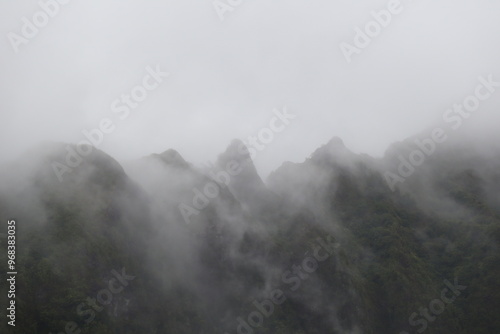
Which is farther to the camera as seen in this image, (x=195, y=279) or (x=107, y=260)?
(x=195, y=279)

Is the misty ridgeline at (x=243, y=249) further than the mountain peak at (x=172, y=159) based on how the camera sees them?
No

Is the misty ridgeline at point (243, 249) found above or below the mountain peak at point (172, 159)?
below

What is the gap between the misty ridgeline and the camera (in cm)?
7638

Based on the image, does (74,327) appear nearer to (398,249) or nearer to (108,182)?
(108,182)

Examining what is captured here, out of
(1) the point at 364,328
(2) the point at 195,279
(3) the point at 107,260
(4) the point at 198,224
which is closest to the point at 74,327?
(3) the point at 107,260

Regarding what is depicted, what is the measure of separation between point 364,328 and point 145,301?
155ft

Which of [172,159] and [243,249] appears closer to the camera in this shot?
[243,249]

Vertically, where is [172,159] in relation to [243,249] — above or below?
above

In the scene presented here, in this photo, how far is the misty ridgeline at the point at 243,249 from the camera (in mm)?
76381

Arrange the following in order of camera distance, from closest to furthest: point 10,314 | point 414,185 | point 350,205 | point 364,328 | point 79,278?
point 10,314, point 79,278, point 364,328, point 350,205, point 414,185

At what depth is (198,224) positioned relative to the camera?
100188mm

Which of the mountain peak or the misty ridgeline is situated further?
the mountain peak

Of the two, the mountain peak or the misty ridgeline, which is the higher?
the mountain peak

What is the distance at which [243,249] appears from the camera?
326 feet
